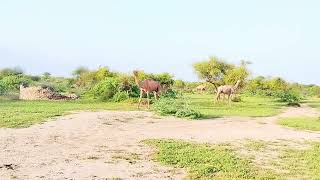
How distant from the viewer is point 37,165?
10719mm

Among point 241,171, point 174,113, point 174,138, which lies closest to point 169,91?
point 174,113

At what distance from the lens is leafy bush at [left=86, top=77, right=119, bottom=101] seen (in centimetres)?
3291

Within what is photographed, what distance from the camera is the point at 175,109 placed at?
73.7 ft

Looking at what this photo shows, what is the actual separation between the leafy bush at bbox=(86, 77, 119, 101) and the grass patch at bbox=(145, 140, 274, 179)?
18617mm

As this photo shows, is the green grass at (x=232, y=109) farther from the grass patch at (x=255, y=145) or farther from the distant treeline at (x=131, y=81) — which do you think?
the grass patch at (x=255, y=145)

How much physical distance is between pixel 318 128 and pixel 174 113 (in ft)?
19.3

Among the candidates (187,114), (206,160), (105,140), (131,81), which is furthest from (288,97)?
(206,160)

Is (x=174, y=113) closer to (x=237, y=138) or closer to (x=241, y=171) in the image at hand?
(x=237, y=138)

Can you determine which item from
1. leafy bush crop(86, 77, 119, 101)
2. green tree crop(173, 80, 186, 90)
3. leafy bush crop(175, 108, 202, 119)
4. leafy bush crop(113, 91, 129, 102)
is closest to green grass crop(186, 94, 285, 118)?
leafy bush crop(175, 108, 202, 119)

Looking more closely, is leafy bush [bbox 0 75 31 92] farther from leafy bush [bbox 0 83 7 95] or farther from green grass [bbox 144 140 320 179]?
green grass [bbox 144 140 320 179]

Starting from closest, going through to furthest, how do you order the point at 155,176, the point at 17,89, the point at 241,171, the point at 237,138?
the point at 155,176, the point at 241,171, the point at 237,138, the point at 17,89

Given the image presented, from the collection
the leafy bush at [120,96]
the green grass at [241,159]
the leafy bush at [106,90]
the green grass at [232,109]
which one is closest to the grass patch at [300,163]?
the green grass at [241,159]

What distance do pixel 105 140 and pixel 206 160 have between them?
11.7 feet

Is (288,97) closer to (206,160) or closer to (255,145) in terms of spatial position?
(255,145)
